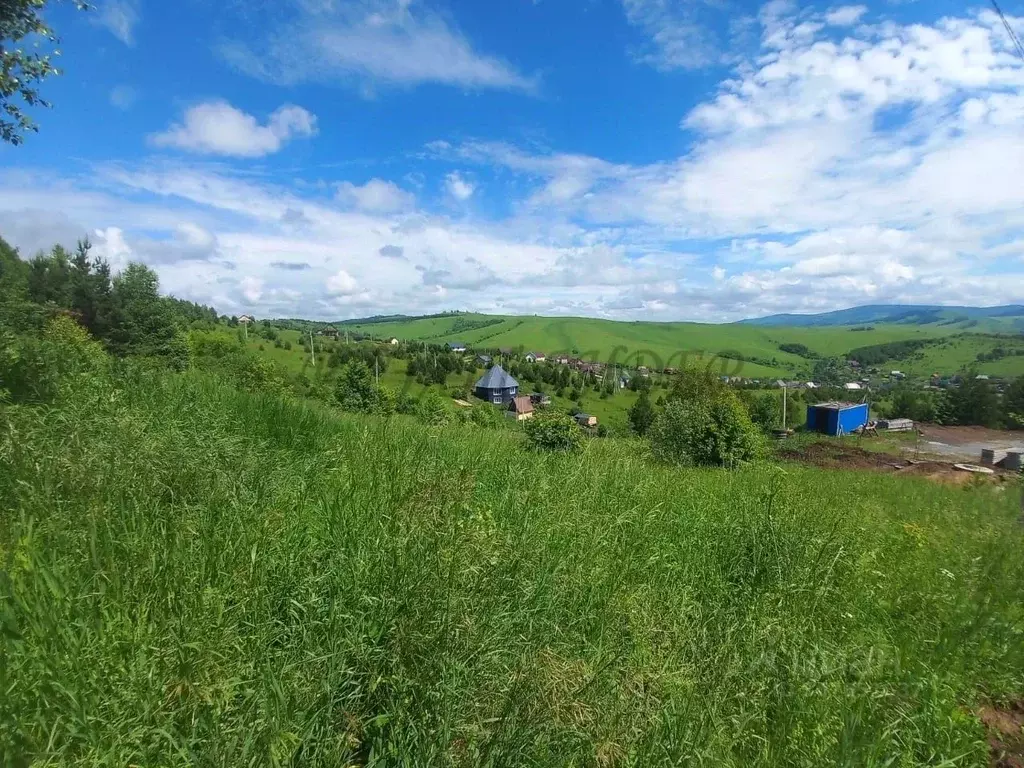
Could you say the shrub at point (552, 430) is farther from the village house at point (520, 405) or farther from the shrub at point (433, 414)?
the village house at point (520, 405)

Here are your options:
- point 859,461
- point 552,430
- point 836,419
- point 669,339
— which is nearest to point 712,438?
point 552,430

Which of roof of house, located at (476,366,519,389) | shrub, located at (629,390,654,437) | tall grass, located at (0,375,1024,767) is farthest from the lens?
roof of house, located at (476,366,519,389)

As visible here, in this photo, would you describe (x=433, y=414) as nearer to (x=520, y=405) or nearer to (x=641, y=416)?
(x=641, y=416)

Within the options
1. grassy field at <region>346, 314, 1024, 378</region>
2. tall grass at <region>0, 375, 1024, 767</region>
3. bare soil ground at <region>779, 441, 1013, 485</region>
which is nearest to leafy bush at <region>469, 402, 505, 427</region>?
tall grass at <region>0, 375, 1024, 767</region>

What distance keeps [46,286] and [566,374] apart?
63.7 m

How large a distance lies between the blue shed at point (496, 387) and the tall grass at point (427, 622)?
61667mm

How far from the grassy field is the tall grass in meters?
84.7

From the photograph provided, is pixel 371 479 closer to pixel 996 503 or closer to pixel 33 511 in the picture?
pixel 33 511

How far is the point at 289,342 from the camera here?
74062 mm

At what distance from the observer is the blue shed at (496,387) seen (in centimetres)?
6706

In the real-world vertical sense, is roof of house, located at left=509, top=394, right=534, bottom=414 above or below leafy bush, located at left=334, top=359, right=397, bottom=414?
below

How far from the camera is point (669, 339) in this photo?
5226 inches

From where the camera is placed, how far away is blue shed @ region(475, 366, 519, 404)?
220 ft

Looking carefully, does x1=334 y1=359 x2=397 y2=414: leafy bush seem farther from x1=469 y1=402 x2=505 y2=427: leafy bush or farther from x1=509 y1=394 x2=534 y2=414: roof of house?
x1=509 y1=394 x2=534 y2=414: roof of house
